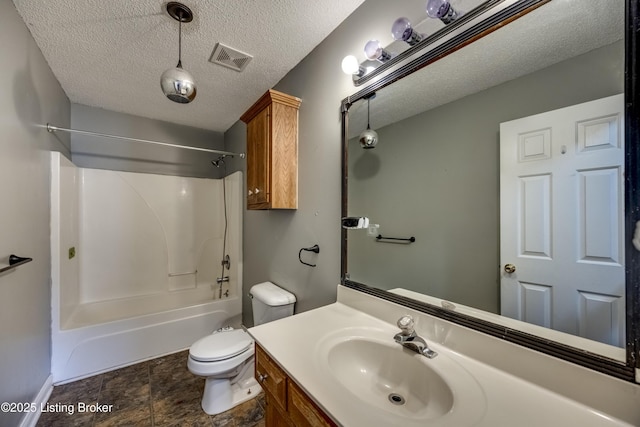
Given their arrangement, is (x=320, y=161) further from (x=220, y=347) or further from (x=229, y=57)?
(x=220, y=347)

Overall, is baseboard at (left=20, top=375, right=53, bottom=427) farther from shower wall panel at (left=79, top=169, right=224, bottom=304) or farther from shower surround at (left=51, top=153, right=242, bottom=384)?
shower wall panel at (left=79, top=169, right=224, bottom=304)

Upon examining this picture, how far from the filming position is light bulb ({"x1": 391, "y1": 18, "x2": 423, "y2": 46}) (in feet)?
3.30

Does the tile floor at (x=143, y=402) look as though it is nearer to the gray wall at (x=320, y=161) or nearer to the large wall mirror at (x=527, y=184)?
the gray wall at (x=320, y=161)

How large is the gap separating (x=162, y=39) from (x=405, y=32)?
1.54 m

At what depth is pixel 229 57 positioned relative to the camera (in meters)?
1.78

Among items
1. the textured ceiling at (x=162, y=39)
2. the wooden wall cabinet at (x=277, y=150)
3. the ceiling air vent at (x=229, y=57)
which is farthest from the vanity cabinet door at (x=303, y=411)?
the ceiling air vent at (x=229, y=57)

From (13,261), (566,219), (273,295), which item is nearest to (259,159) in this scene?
(273,295)

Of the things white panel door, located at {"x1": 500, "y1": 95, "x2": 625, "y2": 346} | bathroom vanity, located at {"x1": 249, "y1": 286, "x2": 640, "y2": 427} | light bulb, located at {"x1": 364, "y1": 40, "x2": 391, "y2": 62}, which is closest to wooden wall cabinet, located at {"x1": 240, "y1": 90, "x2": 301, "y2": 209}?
light bulb, located at {"x1": 364, "y1": 40, "x2": 391, "y2": 62}

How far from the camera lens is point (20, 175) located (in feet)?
4.79

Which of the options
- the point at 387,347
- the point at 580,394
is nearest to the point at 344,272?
the point at 387,347

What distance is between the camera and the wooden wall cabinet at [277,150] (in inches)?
68.3

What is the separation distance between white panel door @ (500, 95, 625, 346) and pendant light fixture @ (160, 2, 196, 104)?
4.87ft

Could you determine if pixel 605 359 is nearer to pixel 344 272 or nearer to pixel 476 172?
pixel 476 172

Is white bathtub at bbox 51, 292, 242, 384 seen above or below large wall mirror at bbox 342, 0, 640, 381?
below
